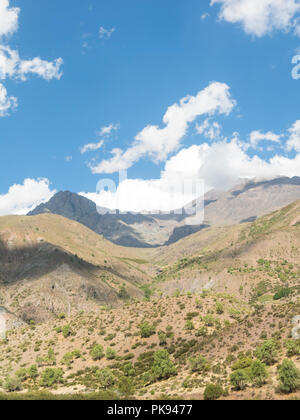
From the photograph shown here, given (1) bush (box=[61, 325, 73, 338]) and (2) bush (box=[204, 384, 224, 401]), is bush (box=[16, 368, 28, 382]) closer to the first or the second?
(1) bush (box=[61, 325, 73, 338])

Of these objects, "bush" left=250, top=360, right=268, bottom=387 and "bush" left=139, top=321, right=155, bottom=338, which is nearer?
"bush" left=250, top=360, right=268, bottom=387

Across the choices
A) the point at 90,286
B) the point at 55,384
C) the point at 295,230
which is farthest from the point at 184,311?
the point at 295,230

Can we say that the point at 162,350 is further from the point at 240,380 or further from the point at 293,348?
the point at 293,348

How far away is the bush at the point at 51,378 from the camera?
1896 inches

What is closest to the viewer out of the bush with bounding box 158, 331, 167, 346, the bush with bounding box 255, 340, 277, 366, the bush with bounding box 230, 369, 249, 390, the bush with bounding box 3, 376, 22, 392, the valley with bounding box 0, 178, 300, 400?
the bush with bounding box 230, 369, 249, 390

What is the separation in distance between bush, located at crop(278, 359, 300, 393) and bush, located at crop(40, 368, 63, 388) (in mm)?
37691

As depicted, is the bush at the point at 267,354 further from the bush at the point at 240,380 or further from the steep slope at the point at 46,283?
the steep slope at the point at 46,283

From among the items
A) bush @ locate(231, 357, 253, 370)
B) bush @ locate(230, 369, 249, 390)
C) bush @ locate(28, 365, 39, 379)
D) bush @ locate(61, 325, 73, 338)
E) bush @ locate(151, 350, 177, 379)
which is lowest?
bush @ locate(28, 365, 39, 379)

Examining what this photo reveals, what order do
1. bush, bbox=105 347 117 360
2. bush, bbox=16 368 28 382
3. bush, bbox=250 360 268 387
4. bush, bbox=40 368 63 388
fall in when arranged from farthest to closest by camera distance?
1. bush, bbox=105 347 117 360
2. bush, bbox=16 368 28 382
3. bush, bbox=40 368 63 388
4. bush, bbox=250 360 268 387

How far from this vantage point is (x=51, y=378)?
159ft

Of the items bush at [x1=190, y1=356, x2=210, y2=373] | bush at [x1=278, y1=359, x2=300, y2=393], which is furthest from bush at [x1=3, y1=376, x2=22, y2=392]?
bush at [x1=278, y1=359, x2=300, y2=393]

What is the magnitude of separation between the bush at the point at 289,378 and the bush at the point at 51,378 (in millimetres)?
37691

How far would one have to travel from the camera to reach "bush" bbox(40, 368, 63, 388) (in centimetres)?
4816

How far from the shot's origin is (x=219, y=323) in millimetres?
62625
